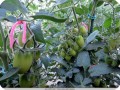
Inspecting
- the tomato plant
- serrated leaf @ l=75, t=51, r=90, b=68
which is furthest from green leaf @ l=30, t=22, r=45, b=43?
serrated leaf @ l=75, t=51, r=90, b=68

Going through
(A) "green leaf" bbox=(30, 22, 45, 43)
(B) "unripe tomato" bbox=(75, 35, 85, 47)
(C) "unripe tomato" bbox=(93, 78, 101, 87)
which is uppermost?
(A) "green leaf" bbox=(30, 22, 45, 43)

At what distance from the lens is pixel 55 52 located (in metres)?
0.74

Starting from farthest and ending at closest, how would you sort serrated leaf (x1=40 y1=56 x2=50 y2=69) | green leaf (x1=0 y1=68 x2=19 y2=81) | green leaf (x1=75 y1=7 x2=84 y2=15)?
green leaf (x1=75 y1=7 x2=84 y2=15) → serrated leaf (x1=40 y1=56 x2=50 y2=69) → green leaf (x1=0 y1=68 x2=19 y2=81)

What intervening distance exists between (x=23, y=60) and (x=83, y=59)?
165 mm

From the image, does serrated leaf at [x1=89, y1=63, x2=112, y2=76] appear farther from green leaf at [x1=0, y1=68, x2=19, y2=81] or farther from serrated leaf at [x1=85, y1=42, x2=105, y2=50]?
green leaf at [x1=0, y1=68, x2=19, y2=81]

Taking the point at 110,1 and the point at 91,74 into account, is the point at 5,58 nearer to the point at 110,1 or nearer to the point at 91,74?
the point at 91,74

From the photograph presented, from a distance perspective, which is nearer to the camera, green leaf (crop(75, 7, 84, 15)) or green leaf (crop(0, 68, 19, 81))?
green leaf (crop(0, 68, 19, 81))

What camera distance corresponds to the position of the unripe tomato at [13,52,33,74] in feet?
1.69

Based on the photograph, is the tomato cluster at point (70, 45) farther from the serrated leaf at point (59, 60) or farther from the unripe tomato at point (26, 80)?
the unripe tomato at point (26, 80)

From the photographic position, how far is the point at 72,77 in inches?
25.9

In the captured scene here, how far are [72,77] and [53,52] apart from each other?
101 millimetres

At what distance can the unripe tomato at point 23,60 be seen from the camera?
1.69 feet

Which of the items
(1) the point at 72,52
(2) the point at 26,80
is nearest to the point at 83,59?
(1) the point at 72,52

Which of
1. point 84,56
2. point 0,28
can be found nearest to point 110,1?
point 84,56
